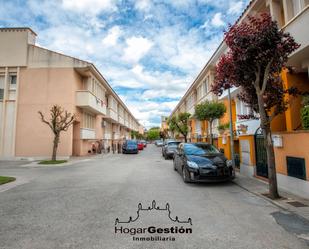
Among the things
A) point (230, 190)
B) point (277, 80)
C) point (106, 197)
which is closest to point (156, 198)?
point (106, 197)

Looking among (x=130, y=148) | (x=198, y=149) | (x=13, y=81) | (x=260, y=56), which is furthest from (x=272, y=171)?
(x=13, y=81)

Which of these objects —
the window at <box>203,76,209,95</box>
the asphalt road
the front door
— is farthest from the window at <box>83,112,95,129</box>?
the front door

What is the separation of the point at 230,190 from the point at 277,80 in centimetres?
417

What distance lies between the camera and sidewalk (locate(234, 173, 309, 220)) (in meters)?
5.18

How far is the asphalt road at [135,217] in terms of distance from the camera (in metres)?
3.62

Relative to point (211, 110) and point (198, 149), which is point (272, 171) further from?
point (211, 110)

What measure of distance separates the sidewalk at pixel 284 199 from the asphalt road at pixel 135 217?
29 centimetres

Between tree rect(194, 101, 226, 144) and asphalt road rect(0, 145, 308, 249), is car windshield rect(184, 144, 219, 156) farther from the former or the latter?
tree rect(194, 101, 226, 144)

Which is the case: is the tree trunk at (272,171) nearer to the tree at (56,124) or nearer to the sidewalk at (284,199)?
the sidewalk at (284,199)

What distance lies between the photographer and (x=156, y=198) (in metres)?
6.34

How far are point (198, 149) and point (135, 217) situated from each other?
554 cm

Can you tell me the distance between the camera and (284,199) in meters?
6.09

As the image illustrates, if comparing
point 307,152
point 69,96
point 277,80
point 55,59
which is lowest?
point 307,152

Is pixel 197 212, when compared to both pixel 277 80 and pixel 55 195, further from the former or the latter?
A: pixel 277 80
